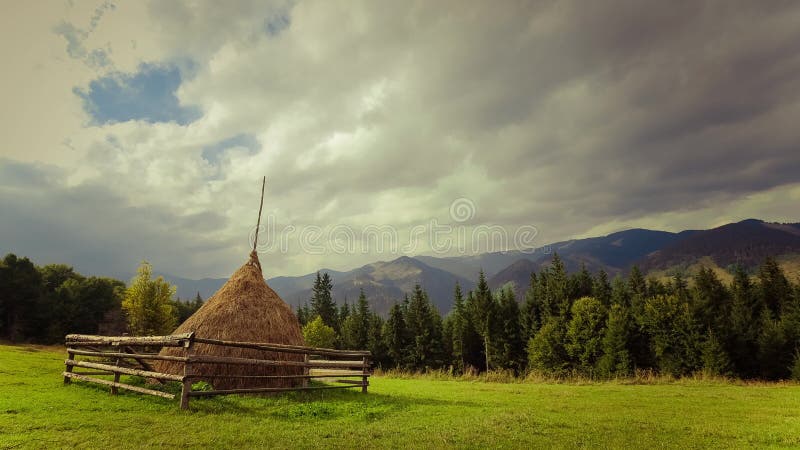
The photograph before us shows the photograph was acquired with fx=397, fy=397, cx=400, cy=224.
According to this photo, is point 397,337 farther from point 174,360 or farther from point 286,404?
point 174,360

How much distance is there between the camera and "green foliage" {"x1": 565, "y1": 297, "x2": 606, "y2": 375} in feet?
139

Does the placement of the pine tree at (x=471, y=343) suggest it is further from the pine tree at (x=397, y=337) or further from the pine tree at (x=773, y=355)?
the pine tree at (x=773, y=355)

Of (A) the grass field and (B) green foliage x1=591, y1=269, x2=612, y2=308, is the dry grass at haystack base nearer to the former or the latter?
(A) the grass field

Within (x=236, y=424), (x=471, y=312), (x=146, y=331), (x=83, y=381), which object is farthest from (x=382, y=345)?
(x=236, y=424)

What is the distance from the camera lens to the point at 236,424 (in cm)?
809

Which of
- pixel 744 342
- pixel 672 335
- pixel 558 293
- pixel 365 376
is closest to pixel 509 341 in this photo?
pixel 558 293

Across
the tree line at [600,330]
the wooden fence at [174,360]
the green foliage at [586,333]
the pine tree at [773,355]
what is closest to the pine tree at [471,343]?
the tree line at [600,330]

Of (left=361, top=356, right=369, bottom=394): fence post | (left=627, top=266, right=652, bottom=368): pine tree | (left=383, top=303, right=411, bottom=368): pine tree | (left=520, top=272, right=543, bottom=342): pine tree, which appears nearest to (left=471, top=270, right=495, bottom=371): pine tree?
(left=520, top=272, right=543, bottom=342): pine tree

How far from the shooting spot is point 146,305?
40.1 meters

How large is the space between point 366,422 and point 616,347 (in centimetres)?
3831

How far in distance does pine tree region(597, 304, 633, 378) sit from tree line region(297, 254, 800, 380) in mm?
97

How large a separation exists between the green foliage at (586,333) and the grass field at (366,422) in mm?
31899

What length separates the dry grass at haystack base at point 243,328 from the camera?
44.7 feet

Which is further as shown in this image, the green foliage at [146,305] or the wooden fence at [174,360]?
the green foliage at [146,305]
